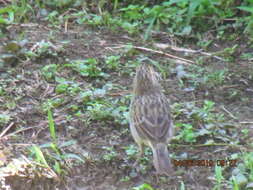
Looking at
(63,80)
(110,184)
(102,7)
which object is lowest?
(110,184)

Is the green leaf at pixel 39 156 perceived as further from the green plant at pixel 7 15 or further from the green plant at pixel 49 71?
the green plant at pixel 7 15

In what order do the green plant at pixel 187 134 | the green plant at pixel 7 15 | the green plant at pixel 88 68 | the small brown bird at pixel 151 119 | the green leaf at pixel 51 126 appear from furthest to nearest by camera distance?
the green plant at pixel 7 15
the green plant at pixel 88 68
the green plant at pixel 187 134
the green leaf at pixel 51 126
the small brown bird at pixel 151 119

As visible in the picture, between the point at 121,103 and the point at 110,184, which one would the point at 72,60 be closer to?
the point at 121,103

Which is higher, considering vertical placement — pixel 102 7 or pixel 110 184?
pixel 102 7

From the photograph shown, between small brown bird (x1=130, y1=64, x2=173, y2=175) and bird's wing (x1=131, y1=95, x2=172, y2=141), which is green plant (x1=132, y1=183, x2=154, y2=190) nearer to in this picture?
small brown bird (x1=130, y1=64, x2=173, y2=175)

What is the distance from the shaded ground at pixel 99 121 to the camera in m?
6.12

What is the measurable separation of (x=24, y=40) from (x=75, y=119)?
1.74 metres

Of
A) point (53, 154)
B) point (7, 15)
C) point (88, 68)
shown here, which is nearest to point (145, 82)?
point (88, 68)

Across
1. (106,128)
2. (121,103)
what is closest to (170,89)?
(121,103)

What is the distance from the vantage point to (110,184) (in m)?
6.07

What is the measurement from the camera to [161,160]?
589 centimetres

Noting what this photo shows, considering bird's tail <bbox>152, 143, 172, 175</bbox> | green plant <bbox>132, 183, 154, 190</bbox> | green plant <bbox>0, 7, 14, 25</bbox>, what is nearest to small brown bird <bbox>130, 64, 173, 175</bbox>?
bird's tail <bbox>152, 143, 172, 175</bbox>

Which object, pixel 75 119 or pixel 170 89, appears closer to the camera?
pixel 75 119

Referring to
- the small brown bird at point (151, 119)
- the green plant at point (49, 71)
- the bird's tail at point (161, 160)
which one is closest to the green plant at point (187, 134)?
the small brown bird at point (151, 119)
